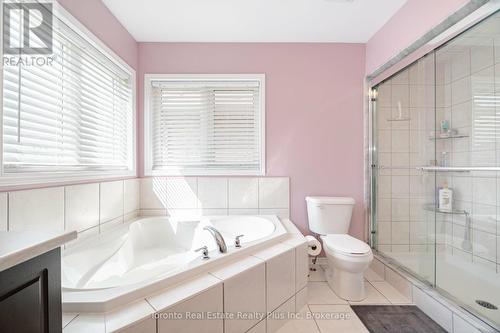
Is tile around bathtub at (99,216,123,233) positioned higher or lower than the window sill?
lower

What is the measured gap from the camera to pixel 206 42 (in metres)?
2.25

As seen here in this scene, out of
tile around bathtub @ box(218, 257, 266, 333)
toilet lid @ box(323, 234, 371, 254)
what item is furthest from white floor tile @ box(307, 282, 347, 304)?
tile around bathtub @ box(218, 257, 266, 333)

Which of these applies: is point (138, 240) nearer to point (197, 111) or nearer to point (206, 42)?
point (197, 111)

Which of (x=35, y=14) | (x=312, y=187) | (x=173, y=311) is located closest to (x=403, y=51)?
(x=312, y=187)

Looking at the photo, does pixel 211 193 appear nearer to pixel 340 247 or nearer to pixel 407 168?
pixel 340 247

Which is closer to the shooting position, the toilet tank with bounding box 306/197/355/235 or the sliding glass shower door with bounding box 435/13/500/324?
the sliding glass shower door with bounding box 435/13/500/324

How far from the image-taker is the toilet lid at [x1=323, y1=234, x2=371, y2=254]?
1.63 meters

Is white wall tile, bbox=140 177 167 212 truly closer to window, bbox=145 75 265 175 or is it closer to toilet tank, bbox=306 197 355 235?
window, bbox=145 75 265 175

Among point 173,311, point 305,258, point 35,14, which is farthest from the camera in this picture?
point 305,258

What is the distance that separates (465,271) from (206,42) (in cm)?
289

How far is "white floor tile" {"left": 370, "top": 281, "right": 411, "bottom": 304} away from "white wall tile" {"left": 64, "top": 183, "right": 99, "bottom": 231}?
7.37ft

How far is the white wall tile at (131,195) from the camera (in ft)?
6.57

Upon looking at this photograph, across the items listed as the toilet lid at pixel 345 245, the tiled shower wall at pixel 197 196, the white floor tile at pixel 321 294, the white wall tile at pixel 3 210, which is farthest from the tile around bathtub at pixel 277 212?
the white wall tile at pixel 3 210

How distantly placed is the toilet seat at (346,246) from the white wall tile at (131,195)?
5.74ft
